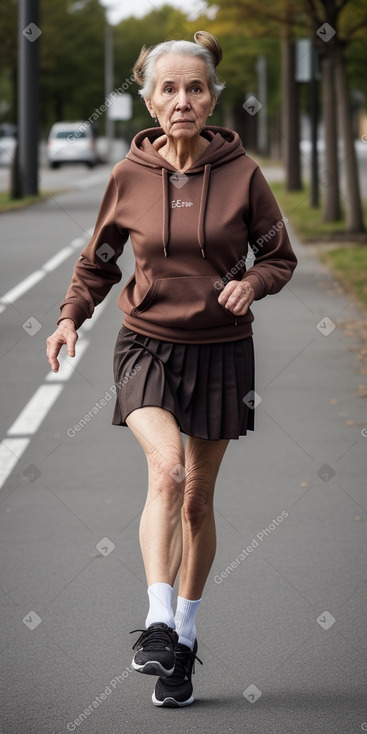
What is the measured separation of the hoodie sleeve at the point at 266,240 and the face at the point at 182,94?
10.0 inches

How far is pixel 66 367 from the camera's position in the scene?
1066cm

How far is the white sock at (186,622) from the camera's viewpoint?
431 cm

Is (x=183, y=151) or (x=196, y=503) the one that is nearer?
(x=183, y=151)

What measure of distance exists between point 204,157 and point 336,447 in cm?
396

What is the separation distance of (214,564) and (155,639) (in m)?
1.96

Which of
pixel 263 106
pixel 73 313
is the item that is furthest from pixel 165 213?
pixel 263 106

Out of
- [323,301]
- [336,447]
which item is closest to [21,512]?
[336,447]

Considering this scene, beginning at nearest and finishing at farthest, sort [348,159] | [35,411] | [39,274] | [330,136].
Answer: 1. [35,411]
2. [39,274]
3. [348,159]
4. [330,136]

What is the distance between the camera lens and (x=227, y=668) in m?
4.50

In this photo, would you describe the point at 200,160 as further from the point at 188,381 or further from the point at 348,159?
the point at 348,159

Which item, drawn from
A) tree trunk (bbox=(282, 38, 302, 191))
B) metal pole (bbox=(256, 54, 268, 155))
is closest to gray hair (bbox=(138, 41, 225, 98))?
tree trunk (bbox=(282, 38, 302, 191))

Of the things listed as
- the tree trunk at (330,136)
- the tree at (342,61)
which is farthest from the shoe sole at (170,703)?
the tree trunk at (330,136)

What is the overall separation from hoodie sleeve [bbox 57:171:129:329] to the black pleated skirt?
0.18 meters

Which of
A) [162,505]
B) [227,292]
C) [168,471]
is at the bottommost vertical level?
[162,505]
